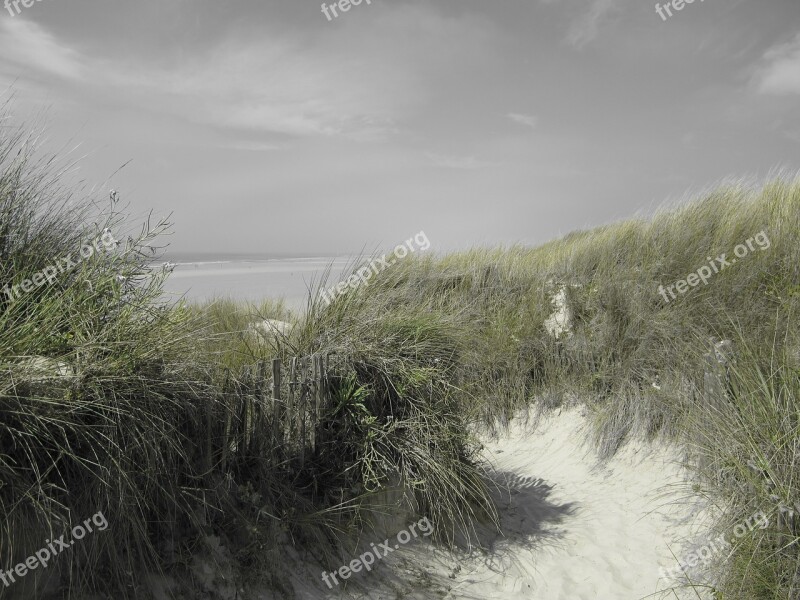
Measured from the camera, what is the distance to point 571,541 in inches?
213

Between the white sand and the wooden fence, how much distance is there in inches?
36.6

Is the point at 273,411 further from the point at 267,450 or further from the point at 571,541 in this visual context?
the point at 571,541

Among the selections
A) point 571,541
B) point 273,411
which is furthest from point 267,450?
point 571,541

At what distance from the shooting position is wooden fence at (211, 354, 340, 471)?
4195mm

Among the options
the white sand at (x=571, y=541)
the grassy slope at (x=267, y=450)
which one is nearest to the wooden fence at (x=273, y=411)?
the grassy slope at (x=267, y=450)

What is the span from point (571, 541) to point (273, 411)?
2983mm

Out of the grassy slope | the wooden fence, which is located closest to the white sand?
the grassy slope

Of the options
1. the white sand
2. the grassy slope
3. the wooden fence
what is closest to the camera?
the grassy slope

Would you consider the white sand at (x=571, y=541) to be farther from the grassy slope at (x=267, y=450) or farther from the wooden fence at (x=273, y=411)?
the wooden fence at (x=273, y=411)

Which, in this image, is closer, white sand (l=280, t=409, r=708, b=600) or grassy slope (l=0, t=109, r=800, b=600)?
grassy slope (l=0, t=109, r=800, b=600)

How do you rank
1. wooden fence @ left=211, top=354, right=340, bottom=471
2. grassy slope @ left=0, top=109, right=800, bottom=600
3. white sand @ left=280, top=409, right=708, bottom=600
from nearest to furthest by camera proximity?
grassy slope @ left=0, top=109, right=800, bottom=600
wooden fence @ left=211, top=354, right=340, bottom=471
white sand @ left=280, top=409, right=708, bottom=600

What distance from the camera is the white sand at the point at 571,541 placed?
464 centimetres

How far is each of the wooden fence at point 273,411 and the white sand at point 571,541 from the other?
93cm

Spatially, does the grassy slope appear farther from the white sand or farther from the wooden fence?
→ the white sand
